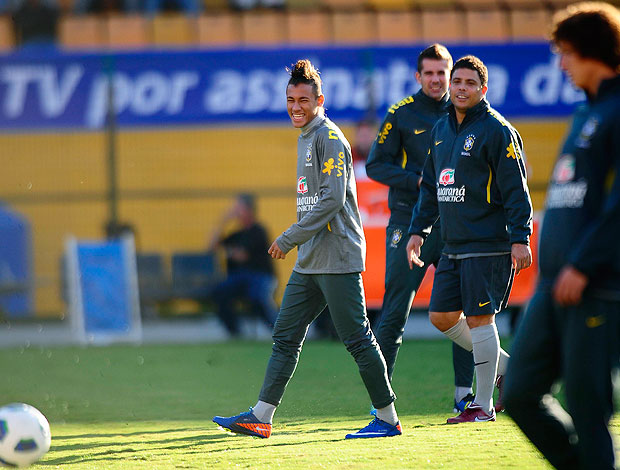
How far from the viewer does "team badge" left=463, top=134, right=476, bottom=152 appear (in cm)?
579

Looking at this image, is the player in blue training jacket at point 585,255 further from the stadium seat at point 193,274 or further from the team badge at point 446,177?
the stadium seat at point 193,274

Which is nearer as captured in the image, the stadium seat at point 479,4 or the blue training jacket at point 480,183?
the blue training jacket at point 480,183

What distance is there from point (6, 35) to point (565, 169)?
1464 cm

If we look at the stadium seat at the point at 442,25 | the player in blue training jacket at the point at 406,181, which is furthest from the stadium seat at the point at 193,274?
Result: the player in blue training jacket at the point at 406,181

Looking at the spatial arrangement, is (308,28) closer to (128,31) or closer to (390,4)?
(390,4)

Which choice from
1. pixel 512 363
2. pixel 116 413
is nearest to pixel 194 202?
pixel 116 413

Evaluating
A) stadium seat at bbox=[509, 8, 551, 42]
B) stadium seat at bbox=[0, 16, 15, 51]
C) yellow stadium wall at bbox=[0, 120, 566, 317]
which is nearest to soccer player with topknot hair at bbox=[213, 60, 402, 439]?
yellow stadium wall at bbox=[0, 120, 566, 317]

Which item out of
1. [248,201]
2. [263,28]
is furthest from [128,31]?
[248,201]

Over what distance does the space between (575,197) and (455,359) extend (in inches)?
126

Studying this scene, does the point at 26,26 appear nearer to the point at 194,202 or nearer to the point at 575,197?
the point at 194,202

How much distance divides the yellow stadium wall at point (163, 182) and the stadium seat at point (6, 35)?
344 cm

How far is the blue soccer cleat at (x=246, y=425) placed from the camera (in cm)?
559

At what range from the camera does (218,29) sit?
16.6m

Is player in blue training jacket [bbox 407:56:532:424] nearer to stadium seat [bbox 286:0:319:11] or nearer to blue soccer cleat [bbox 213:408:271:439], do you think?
blue soccer cleat [bbox 213:408:271:439]
